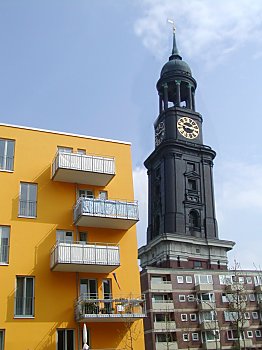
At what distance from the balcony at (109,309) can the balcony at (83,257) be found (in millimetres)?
1637

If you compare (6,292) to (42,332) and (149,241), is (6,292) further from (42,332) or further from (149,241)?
(149,241)

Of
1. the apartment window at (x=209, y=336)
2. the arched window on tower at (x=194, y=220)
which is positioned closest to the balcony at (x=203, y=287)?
the apartment window at (x=209, y=336)

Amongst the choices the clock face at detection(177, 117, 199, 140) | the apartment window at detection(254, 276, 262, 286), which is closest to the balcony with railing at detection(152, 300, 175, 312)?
the apartment window at detection(254, 276, 262, 286)

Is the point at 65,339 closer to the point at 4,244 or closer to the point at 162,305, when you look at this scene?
the point at 4,244

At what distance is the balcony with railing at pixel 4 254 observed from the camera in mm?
26047

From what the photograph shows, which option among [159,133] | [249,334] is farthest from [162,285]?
[159,133]

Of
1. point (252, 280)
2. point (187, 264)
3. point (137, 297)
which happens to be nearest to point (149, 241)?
point (187, 264)

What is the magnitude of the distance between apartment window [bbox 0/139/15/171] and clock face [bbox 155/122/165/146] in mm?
58170

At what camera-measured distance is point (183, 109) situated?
8606 centimetres

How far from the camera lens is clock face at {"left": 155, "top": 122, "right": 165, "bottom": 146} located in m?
86.2

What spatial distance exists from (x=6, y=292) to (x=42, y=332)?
269 centimetres

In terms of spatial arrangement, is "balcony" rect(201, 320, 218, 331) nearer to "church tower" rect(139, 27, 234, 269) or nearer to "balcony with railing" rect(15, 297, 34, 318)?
"church tower" rect(139, 27, 234, 269)

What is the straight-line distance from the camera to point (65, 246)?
26016mm

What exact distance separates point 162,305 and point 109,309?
131 ft
